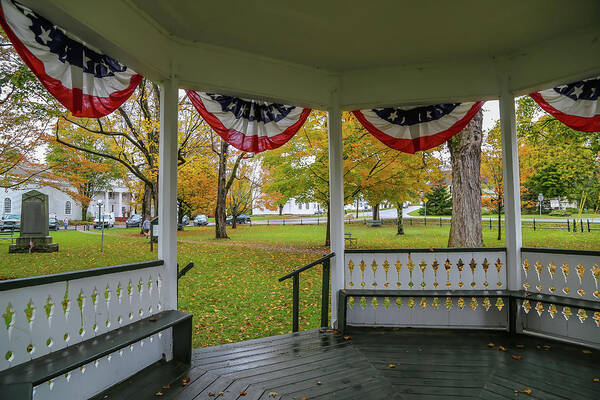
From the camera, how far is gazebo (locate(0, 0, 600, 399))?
7.40ft

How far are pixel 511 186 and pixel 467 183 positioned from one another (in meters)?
3.84

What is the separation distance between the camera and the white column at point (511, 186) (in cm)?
356

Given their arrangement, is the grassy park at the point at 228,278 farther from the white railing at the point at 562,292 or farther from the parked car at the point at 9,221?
the parked car at the point at 9,221

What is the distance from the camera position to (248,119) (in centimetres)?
366

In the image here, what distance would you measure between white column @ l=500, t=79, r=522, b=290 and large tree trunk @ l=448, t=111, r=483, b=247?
3.73 metres

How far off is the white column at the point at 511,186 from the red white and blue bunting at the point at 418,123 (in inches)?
11.6

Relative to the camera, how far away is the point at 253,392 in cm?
233

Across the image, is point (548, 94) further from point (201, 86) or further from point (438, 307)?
point (201, 86)

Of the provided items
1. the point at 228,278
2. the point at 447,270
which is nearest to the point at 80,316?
the point at 447,270

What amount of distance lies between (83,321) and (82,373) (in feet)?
1.08

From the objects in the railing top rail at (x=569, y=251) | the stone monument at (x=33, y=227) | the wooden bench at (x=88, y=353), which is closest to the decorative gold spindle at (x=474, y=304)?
the railing top rail at (x=569, y=251)

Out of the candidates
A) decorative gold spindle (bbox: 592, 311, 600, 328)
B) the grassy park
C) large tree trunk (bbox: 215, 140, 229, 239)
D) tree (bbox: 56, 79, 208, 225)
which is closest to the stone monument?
the grassy park

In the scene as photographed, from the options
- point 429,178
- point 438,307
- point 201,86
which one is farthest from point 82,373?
point 429,178

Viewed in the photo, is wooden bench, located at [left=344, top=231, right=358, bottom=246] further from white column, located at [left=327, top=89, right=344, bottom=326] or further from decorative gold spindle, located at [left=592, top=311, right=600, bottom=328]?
decorative gold spindle, located at [left=592, top=311, right=600, bottom=328]
